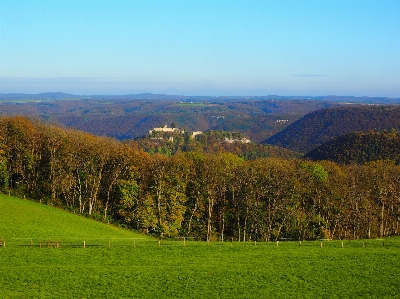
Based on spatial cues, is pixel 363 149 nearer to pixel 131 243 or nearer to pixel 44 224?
pixel 131 243

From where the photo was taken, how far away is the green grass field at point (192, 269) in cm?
3650

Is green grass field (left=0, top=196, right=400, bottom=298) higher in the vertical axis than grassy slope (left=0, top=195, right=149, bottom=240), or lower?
higher

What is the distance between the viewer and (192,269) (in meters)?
42.8

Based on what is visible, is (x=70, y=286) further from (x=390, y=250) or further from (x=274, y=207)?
(x=274, y=207)

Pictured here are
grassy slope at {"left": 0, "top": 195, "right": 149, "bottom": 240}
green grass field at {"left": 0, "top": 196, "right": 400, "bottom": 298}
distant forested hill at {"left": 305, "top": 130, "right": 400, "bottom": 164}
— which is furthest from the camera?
distant forested hill at {"left": 305, "top": 130, "right": 400, "bottom": 164}

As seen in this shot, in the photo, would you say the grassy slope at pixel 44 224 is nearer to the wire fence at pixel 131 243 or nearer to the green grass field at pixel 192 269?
the green grass field at pixel 192 269

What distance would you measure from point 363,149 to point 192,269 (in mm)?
127208

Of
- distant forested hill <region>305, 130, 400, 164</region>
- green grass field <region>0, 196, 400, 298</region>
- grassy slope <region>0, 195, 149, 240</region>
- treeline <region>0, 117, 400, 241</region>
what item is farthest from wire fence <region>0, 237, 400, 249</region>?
distant forested hill <region>305, 130, 400, 164</region>

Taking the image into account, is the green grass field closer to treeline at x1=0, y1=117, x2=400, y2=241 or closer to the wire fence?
the wire fence

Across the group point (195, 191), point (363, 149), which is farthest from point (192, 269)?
point (363, 149)

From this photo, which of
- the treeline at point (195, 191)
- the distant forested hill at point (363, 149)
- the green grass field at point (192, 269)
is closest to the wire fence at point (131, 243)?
the green grass field at point (192, 269)

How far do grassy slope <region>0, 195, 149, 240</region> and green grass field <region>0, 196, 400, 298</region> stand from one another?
18.1 inches

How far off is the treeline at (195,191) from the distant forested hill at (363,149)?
6613cm

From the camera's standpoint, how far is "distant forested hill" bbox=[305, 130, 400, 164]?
147250mm
